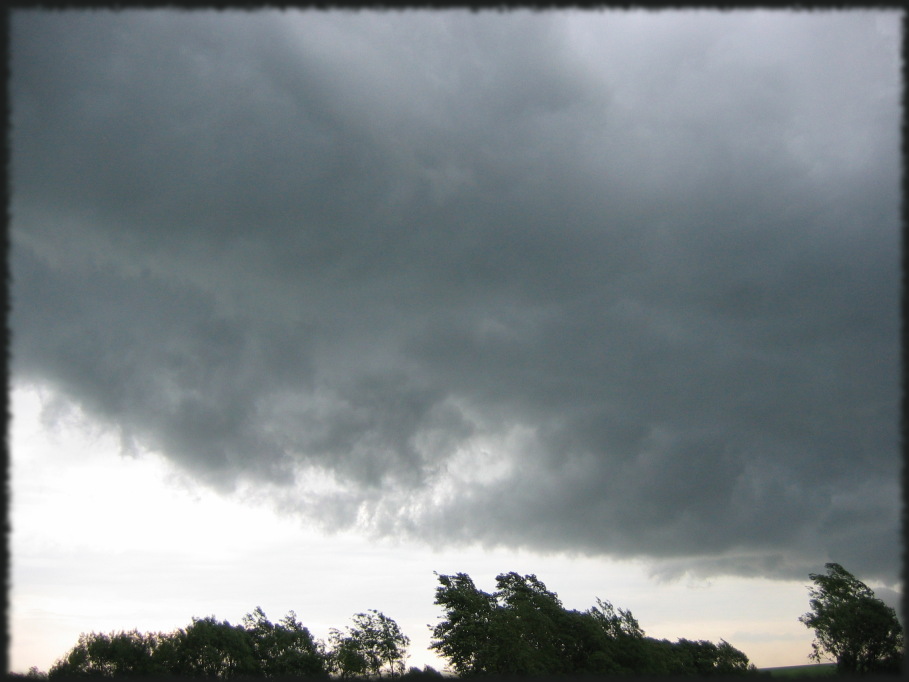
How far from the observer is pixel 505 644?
76.8 metres

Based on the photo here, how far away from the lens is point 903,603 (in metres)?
5.02

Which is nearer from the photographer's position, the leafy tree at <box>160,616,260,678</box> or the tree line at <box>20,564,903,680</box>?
the tree line at <box>20,564,903,680</box>

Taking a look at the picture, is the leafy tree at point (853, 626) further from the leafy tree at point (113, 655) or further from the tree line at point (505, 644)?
the leafy tree at point (113, 655)

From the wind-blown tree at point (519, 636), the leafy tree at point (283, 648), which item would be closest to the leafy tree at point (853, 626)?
the wind-blown tree at point (519, 636)

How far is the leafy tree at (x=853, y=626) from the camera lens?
70.4m

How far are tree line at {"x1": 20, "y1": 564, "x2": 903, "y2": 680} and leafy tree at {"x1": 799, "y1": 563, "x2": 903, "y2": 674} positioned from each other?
97 mm

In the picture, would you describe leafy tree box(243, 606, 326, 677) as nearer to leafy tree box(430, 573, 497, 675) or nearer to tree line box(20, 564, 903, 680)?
tree line box(20, 564, 903, 680)

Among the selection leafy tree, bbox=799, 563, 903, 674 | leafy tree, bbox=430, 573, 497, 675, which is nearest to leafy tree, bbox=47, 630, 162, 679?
leafy tree, bbox=430, 573, 497, 675

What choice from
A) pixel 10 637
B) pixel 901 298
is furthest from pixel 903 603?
pixel 10 637

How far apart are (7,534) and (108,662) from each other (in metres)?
112

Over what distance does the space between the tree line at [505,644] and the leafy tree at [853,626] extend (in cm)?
10

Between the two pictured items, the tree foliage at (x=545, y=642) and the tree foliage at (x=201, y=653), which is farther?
the tree foliage at (x=201, y=653)

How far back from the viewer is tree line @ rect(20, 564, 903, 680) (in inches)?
2854

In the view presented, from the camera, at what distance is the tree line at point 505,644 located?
238ft
